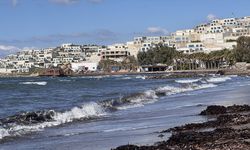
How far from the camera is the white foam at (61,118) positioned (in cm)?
2446

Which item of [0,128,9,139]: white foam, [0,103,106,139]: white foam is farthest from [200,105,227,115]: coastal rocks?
[0,128,9,139]: white foam

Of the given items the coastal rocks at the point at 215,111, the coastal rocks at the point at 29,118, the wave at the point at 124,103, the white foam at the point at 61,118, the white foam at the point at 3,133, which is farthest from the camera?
the wave at the point at 124,103

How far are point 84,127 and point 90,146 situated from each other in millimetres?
7222

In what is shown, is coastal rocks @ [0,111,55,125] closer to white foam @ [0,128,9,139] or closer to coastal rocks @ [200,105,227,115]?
white foam @ [0,128,9,139]

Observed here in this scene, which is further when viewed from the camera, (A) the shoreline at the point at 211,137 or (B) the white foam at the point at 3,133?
(B) the white foam at the point at 3,133

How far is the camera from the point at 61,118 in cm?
3086

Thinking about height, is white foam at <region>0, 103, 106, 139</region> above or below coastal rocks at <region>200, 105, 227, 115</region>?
below

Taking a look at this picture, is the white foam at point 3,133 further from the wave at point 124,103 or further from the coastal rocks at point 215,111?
the wave at point 124,103

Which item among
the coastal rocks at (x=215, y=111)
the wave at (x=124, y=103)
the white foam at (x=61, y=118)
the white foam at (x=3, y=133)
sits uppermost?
the coastal rocks at (x=215, y=111)

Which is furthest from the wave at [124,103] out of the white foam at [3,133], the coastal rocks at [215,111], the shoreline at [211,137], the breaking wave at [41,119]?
the shoreline at [211,137]

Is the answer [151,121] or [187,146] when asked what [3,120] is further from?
[187,146]

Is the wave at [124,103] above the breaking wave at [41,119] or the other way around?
the other way around

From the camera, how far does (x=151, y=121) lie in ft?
86.2

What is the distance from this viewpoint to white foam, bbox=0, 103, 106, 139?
24.5 metres
